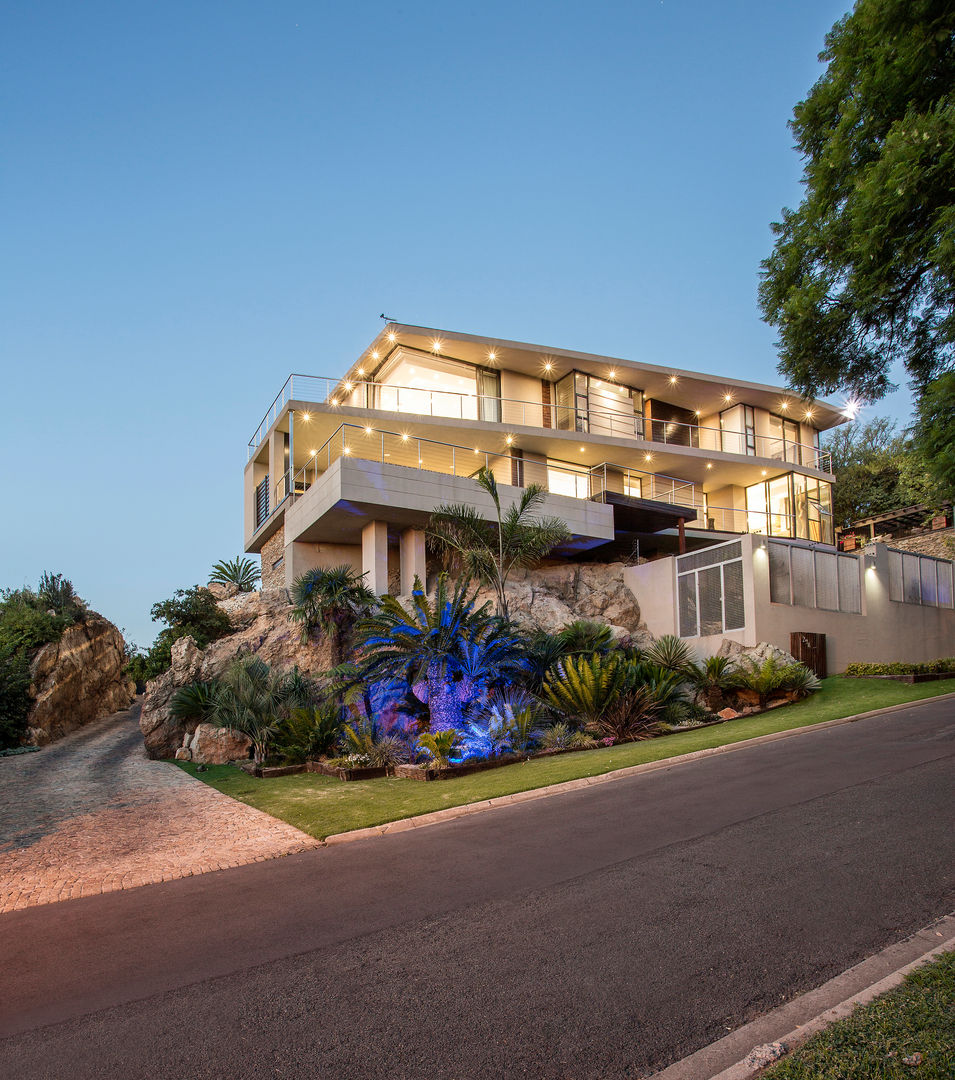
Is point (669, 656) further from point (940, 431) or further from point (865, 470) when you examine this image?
point (865, 470)

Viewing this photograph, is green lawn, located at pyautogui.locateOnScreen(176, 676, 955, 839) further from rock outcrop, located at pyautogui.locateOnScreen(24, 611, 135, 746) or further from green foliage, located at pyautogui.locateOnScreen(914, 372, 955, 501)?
rock outcrop, located at pyautogui.locateOnScreen(24, 611, 135, 746)

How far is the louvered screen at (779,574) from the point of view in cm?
1970

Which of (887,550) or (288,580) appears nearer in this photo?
(887,550)

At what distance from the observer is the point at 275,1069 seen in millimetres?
3451

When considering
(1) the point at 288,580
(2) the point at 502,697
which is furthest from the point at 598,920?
(1) the point at 288,580

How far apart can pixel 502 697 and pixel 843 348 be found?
8.61 meters

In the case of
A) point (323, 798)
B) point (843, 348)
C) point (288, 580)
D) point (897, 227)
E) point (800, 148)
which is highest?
point (800, 148)

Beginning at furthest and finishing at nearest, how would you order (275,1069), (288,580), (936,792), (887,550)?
(288,580) < (887,550) < (936,792) < (275,1069)

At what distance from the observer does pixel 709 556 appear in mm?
21266

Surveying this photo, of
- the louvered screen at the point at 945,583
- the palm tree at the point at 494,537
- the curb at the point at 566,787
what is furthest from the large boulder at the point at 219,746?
the louvered screen at the point at 945,583

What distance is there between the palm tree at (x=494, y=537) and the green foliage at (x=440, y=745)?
19.0ft

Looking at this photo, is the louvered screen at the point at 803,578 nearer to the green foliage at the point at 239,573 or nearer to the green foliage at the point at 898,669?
the green foliage at the point at 898,669

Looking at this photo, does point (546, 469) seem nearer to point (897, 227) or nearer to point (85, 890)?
point (897, 227)

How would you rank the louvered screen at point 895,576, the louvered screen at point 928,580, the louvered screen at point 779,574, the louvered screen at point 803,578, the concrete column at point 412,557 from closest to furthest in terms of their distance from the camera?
the louvered screen at point 779,574, the louvered screen at point 803,578, the louvered screen at point 895,576, the concrete column at point 412,557, the louvered screen at point 928,580
